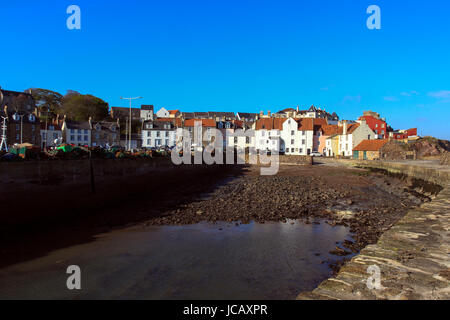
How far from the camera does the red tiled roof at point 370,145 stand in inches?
2205

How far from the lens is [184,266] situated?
7.93 m

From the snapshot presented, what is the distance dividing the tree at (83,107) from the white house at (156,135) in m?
19.3

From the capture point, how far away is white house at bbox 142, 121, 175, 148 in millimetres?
83938

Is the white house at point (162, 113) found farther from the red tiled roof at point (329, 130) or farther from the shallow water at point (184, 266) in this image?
the shallow water at point (184, 266)

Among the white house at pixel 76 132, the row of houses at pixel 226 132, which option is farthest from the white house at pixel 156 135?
the white house at pixel 76 132

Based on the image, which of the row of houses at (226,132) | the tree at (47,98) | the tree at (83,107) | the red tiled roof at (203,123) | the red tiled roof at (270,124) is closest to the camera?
the row of houses at (226,132)

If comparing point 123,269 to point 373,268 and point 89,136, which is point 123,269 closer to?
point 373,268

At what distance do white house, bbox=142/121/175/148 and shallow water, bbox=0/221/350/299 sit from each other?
75.1 m

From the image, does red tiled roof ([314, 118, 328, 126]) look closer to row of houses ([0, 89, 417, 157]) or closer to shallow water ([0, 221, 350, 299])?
row of houses ([0, 89, 417, 157])

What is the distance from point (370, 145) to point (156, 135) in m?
57.3

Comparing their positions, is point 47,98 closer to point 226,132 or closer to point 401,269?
point 226,132

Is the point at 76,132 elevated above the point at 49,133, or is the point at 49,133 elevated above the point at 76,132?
the point at 76,132

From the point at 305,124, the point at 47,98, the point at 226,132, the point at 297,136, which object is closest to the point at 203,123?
the point at 226,132

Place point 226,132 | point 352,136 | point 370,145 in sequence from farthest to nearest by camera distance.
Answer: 1. point 226,132
2. point 352,136
3. point 370,145
